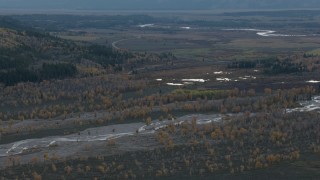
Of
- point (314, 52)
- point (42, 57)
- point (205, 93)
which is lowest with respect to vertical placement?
point (314, 52)

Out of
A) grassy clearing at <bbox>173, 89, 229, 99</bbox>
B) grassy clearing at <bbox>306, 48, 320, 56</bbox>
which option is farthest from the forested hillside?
grassy clearing at <bbox>306, 48, 320, 56</bbox>

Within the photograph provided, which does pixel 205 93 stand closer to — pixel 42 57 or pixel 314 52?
pixel 42 57

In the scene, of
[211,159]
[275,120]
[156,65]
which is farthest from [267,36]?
[211,159]

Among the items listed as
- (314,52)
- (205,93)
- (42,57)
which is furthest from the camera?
(314,52)

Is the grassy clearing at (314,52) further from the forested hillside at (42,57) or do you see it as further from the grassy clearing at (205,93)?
the grassy clearing at (205,93)

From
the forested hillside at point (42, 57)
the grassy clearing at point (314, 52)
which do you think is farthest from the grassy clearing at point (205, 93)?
the grassy clearing at point (314, 52)

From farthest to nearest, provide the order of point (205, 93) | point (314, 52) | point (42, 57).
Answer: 1. point (314, 52)
2. point (42, 57)
3. point (205, 93)

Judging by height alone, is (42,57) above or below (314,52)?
above

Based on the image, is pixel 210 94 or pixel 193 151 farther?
pixel 210 94

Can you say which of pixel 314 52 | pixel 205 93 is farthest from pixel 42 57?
pixel 314 52

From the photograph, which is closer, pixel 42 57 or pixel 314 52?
pixel 42 57

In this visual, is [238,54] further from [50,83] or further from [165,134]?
[165,134]
